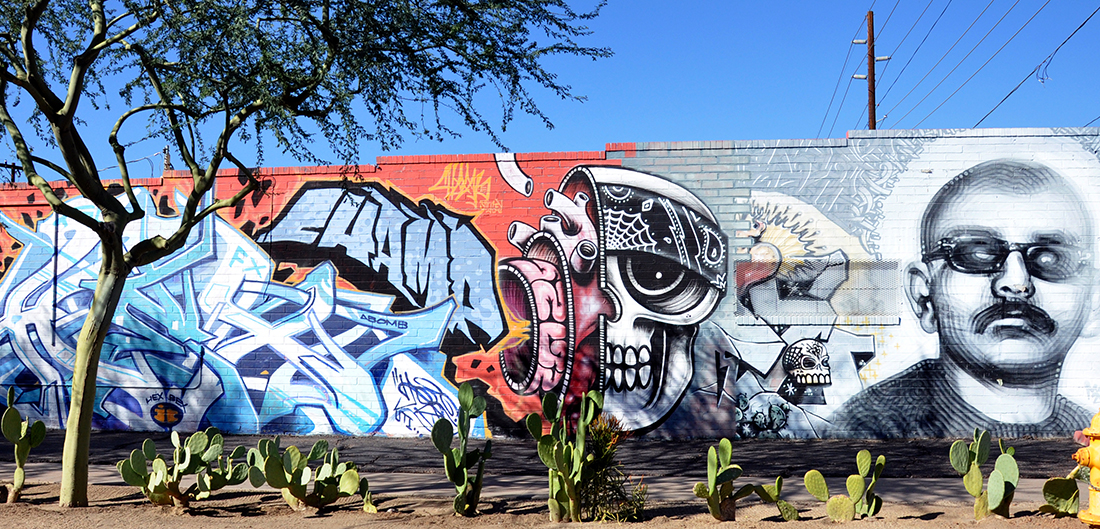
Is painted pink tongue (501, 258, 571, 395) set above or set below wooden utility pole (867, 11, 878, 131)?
below

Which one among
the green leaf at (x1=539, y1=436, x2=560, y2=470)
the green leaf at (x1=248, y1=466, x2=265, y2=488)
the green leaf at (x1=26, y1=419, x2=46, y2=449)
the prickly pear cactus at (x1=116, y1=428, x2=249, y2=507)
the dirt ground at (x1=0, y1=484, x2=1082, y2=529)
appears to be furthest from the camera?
the green leaf at (x1=26, y1=419, x2=46, y2=449)

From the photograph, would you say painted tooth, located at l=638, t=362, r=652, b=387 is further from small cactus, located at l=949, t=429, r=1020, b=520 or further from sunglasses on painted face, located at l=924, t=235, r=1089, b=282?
small cactus, located at l=949, t=429, r=1020, b=520

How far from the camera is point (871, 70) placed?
19.9 m

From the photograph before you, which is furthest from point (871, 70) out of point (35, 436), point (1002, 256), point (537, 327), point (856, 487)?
point (35, 436)

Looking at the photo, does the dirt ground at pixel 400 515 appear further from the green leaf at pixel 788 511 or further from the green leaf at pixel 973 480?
the green leaf at pixel 973 480

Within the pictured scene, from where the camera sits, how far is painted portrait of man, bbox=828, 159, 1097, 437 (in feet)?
33.1

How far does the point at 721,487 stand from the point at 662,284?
15.5 ft

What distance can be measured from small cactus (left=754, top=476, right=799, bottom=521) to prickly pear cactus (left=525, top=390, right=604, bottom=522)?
1.35 metres

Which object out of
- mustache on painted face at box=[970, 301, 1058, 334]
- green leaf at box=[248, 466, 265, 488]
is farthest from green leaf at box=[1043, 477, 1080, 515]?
green leaf at box=[248, 466, 265, 488]

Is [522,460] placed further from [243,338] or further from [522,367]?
[243,338]

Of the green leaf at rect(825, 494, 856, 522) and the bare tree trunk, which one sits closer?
the green leaf at rect(825, 494, 856, 522)

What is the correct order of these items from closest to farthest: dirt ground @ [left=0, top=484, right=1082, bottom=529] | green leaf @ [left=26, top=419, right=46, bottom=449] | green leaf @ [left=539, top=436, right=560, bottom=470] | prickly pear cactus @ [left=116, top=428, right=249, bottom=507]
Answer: green leaf @ [left=539, top=436, right=560, bottom=470] → dirt ground @ [left=0, top=484, right=1082, bottom=529] → prickly pear cactus @ [left=116, top=428, right=249, bottom=507] → green leaf @ [left=26, top=419, right=46, bottom=449]

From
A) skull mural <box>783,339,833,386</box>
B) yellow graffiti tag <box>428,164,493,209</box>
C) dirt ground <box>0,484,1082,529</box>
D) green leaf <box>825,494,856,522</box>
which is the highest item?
yellow graffiti tag <box>428,164,493,209</box>

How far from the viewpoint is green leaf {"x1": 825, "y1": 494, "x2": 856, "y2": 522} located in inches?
232
